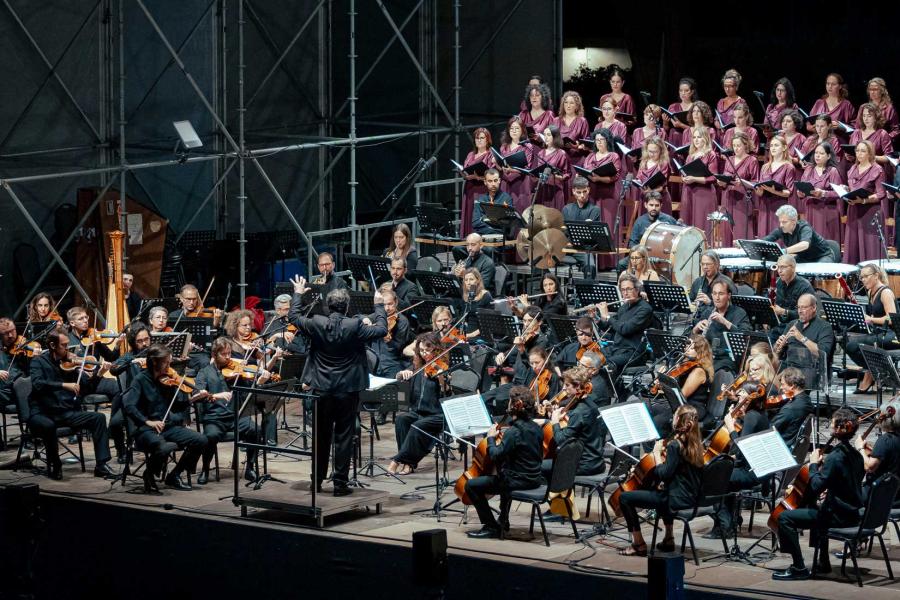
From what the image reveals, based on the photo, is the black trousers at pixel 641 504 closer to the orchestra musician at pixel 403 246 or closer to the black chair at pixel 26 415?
the black chair at pixel 26 415

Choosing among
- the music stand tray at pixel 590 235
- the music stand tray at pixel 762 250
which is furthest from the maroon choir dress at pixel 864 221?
the music stand tray at pixel 590 235

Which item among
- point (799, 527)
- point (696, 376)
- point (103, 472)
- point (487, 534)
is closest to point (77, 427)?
point (103, 472)

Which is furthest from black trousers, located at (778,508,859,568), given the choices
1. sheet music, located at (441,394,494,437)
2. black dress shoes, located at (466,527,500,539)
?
sheet music, located at (441,394,494,437)

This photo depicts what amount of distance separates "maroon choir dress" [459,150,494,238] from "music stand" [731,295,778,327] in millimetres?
4641

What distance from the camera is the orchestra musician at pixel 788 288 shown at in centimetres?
1288

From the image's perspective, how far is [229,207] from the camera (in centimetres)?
1842

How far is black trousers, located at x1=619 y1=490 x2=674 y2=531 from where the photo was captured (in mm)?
9664

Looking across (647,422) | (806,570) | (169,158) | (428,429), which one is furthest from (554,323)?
(169,158)

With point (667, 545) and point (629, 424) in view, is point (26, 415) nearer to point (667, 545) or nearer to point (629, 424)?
point (629, 424)

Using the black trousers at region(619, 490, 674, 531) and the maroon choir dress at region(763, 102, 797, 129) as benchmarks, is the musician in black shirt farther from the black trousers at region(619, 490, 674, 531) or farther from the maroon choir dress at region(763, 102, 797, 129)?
the black trousers at region(619, 490, 674, 531)

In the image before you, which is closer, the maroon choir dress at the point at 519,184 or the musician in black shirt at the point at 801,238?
the musician in black shirt at the point at 801,238

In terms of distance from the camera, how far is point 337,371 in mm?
10578

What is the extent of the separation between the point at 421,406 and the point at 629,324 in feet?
6.56

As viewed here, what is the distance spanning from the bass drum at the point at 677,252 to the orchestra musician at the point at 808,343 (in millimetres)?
2185
